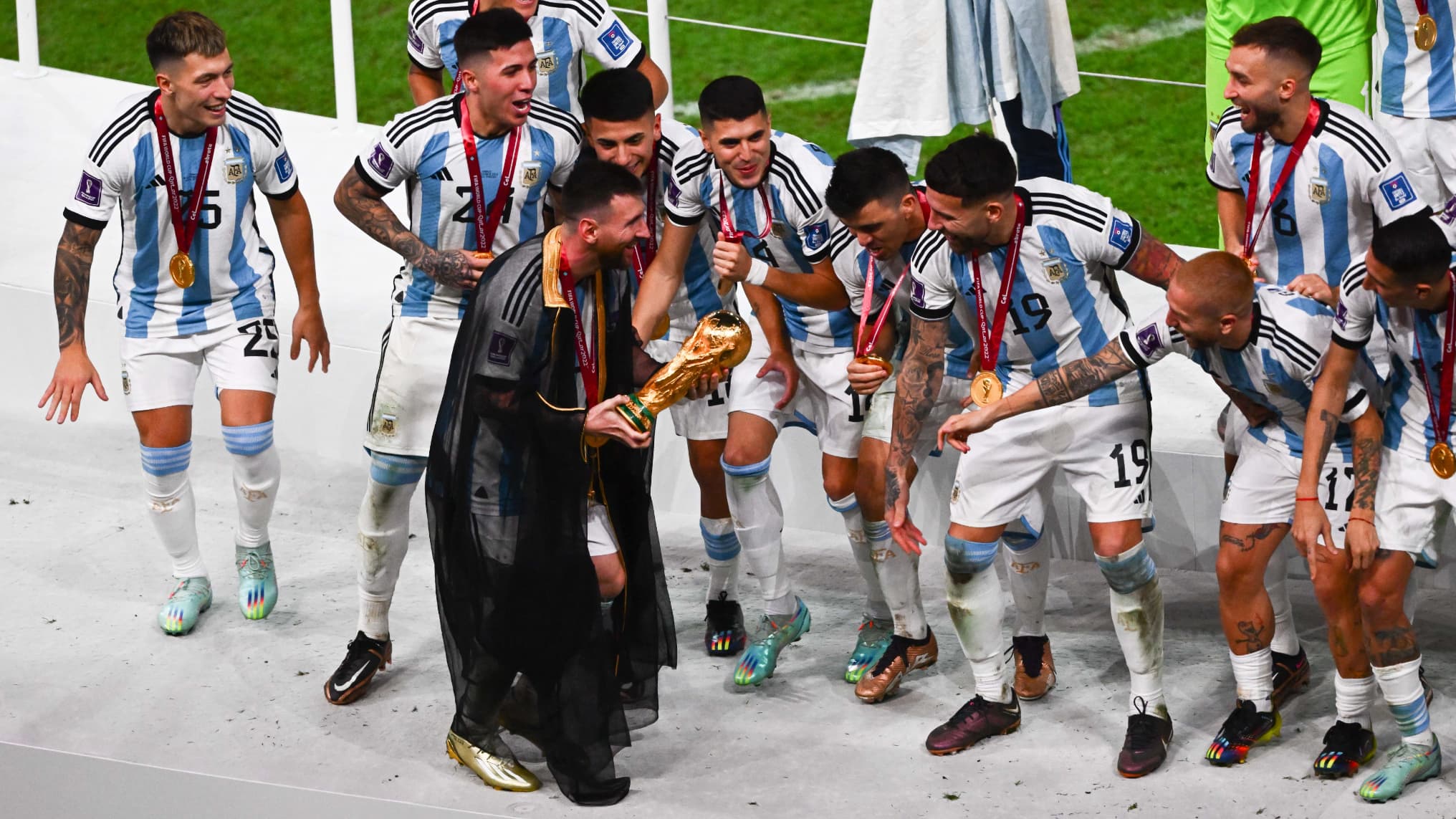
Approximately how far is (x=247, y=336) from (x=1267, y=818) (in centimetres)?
315

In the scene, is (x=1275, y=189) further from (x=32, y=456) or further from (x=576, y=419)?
(x=32, y=456)

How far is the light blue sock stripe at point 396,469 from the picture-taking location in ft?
18.1

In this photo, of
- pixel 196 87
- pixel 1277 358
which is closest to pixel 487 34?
pixel 196 87

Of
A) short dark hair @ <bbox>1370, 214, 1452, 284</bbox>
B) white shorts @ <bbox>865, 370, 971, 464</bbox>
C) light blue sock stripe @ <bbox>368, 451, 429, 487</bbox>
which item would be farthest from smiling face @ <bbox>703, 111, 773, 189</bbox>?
short dark hair @ <bbox>1370, 214, 1452, 284</bbox>

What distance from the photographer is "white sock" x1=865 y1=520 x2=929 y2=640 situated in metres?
5.48

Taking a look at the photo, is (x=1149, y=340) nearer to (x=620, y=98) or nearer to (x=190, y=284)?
(x=620, y=98)

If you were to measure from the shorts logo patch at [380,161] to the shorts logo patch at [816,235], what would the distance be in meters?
1.15

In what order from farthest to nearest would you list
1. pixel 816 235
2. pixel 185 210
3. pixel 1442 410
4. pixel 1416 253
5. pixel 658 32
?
pixel 658 32 < pixel 185 210 < pixel 816 235 < pixel 1442 410 < pixel 1416 253

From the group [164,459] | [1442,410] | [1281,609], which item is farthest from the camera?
[164,459]

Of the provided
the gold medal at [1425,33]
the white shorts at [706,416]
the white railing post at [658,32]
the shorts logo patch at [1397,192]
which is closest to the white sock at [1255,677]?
the shorts logo patch at [1397,192]

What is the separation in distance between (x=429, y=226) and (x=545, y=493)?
1097 millimetres

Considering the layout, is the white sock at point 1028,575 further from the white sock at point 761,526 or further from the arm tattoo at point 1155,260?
the arm tattoo at point 1155,260

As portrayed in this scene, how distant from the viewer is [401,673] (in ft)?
18.6

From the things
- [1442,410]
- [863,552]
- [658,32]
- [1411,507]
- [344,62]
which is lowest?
[863,552]
